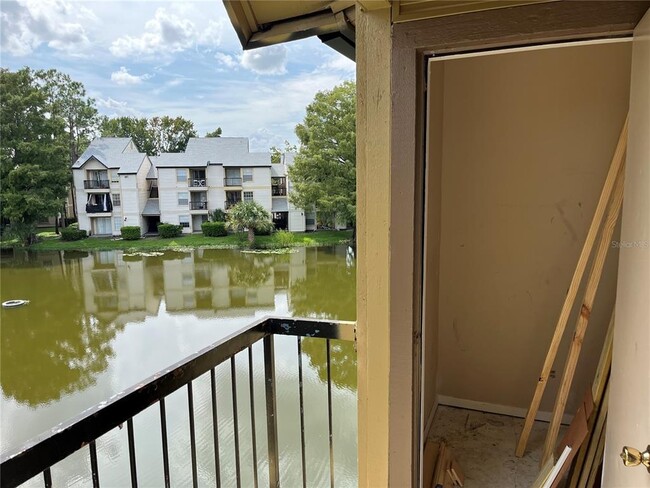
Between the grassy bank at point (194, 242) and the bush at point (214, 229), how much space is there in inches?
11.5

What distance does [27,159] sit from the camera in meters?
20.3

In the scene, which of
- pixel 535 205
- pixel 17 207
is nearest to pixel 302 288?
pixel 535 205

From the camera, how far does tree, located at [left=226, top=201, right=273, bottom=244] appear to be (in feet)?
65.2

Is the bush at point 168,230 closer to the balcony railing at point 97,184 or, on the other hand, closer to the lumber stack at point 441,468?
the balcony railing at point 97,184

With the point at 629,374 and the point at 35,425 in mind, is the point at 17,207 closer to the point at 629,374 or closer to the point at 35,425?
the point at 35,425

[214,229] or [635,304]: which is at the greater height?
[635,304]

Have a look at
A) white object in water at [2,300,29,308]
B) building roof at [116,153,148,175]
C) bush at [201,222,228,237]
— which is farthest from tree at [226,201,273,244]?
white object in water at [2,300,29,308]

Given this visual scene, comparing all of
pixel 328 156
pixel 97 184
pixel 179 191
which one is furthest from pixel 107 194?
pixel 328 156

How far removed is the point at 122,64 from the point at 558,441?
38.0m

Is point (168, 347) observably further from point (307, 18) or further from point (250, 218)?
point (307, 18)

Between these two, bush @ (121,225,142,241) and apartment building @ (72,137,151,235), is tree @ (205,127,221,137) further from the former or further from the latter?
bush @ (121,225,142,241)

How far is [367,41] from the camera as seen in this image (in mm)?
1111

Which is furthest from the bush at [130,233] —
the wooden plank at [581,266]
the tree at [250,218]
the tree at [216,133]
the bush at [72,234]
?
the wooden plank at [581,266]

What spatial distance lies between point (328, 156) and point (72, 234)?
13989 millimetres
